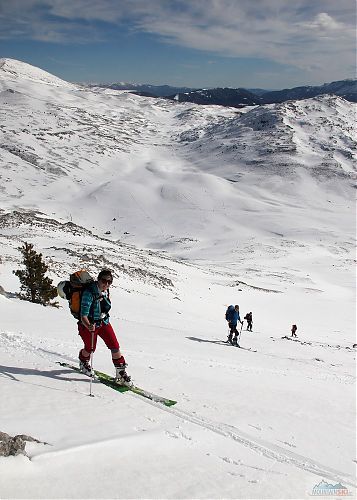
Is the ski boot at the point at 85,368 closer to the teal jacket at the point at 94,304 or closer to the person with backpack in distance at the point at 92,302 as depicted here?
the person with backpack in distance at the point at 92,302

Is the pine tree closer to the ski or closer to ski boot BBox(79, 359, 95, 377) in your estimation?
the ski

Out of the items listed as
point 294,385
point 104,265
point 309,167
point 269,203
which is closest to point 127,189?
point 269,203

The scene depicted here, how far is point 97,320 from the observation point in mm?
7793

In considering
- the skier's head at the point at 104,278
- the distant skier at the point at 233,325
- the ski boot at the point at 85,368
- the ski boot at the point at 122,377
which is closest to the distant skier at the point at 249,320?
the distant skier at the point at 233,325

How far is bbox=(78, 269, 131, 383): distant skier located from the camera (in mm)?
7570

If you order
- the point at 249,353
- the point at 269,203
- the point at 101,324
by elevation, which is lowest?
the point at 249,353

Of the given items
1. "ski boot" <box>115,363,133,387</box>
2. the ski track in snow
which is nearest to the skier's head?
"ski boot" <box>115,363,133,387</box>

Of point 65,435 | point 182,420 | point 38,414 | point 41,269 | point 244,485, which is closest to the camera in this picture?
point 244,485

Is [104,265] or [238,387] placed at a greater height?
[104,265]

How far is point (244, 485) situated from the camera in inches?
197

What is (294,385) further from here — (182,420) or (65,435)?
(65,435)

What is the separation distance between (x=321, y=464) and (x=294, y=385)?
5170mm

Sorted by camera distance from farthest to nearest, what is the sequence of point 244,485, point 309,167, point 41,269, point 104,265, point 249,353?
point 309,167, point 104,265, point 41,269, point 249,353, point 244,485

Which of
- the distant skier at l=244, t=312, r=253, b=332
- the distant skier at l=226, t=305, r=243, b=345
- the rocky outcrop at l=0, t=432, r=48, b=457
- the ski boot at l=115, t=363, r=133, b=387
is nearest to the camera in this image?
the rocky outcrop at l=0, t=432, r=48, b=457
